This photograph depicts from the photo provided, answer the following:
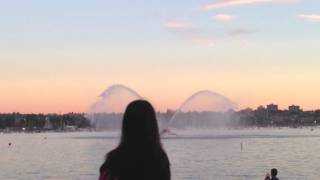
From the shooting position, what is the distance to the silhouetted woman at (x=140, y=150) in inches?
181

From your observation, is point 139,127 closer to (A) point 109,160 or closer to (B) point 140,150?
(B) point 140,150

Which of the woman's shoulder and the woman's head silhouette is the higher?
the woman's head silhouette

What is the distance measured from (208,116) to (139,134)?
11336cm

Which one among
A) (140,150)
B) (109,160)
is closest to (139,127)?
(140,150)

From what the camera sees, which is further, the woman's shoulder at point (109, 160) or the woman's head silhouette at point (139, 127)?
the woman's head silhouette at point (139, 127)

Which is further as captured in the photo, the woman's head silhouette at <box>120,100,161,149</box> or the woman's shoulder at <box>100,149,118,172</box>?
the woman's head silhouette at <box>120,100,161,149</box>

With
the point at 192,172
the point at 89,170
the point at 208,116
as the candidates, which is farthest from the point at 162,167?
the point at 208,116

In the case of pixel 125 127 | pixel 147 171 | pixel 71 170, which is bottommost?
pixel 71 170

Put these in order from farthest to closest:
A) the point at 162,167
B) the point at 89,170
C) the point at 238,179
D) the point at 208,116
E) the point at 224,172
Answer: the point at 208,116, the point at 89,170, the point at 224,172, the point at 238,179, the point at 162,167

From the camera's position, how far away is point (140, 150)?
15.4 feet

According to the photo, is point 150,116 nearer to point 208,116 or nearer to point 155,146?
point 155,146

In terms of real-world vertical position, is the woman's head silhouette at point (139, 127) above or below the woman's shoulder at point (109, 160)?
above

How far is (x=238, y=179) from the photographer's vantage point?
48.9 meters

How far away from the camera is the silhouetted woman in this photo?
4.59m
